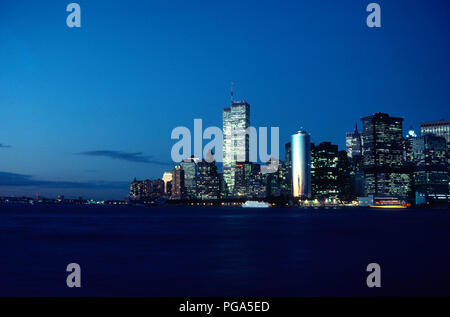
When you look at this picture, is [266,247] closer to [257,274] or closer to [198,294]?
[257,274]

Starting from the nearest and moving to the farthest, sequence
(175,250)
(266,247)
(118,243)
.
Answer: (175,250)
(266,247)
(118,243)

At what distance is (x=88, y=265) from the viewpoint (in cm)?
4375

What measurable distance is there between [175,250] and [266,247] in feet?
39.4

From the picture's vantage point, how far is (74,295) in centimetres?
2966
